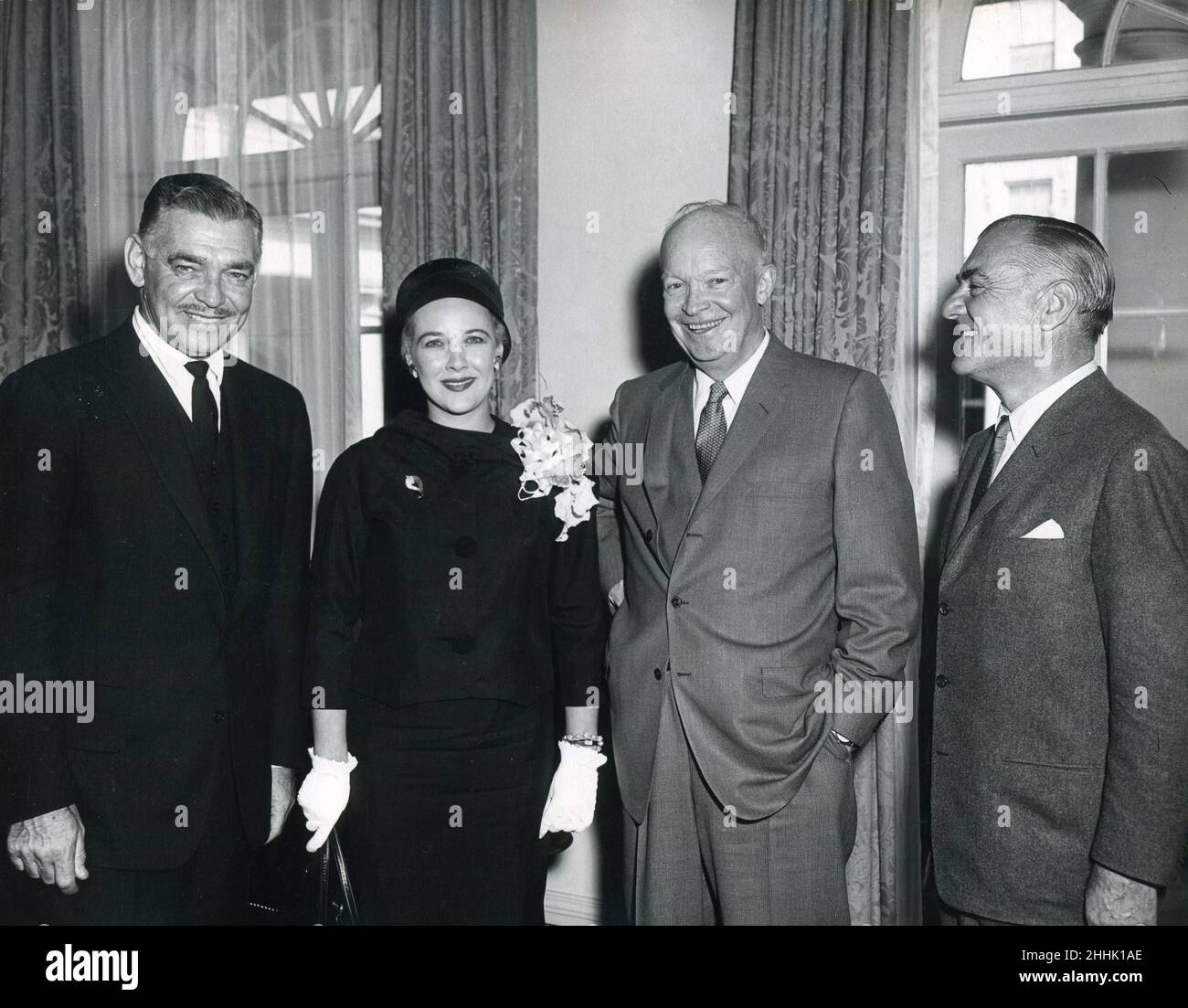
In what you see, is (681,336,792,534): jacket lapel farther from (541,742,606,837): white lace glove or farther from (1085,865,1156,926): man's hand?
(1085,865,1156,926): man's hand

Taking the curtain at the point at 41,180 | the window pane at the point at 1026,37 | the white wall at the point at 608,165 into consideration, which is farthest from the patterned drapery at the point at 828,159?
the curtain at the point at 41,180

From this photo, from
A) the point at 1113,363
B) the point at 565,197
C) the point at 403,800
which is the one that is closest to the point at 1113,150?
the point at 1113,363

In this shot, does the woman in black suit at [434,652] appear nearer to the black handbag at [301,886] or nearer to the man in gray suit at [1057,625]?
the black handbag at [301,886]

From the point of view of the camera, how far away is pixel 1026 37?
2.96 meters

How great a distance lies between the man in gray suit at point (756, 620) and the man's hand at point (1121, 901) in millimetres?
547

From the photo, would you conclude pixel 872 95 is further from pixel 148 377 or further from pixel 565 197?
pixel 148 377

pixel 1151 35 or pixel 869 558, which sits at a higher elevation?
pixel 1151 35

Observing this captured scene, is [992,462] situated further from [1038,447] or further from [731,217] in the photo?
[731,217]

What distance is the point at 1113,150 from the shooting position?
9.52ft

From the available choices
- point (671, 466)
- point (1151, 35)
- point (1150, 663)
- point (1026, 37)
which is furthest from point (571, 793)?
point (1151, 35)

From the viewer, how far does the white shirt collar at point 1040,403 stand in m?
2.07

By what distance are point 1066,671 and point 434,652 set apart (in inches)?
52.8

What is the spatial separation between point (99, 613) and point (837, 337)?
2065 millimetres

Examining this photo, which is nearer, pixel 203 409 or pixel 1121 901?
pixel 1121 901
